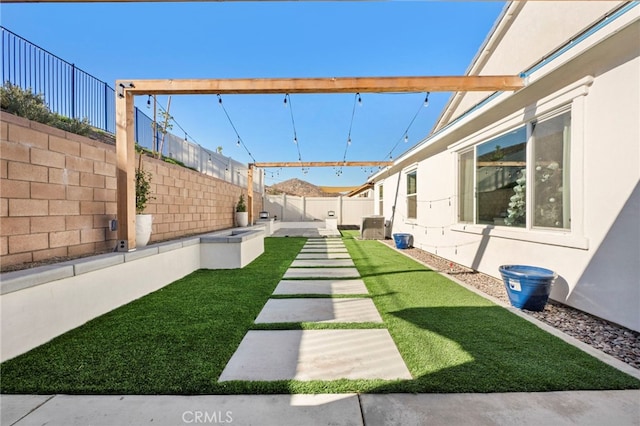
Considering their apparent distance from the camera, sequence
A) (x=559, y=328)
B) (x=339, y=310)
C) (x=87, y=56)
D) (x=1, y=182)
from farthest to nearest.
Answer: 1. (x=87, y=56)
2. (x=339, y=310)
3. (x=559, y=328)
4. (x=1, y=182)

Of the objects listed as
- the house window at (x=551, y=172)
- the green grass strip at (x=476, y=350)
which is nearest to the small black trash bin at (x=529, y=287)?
the green grass strip at (x=476, y=350)

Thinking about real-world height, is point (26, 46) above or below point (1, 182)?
above

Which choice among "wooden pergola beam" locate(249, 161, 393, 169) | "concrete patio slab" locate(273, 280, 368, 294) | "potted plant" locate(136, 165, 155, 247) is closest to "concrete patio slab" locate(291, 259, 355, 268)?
"concrete patio slab" locate(273, 280, 368, 294)

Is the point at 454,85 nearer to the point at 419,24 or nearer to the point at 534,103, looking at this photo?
the point at 534,103

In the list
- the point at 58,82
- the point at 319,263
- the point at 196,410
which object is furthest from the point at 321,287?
the point at 58,82

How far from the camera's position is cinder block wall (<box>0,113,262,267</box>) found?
2453mm

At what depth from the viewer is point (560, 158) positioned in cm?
336

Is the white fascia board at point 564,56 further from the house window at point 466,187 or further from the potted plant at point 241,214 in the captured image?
the potted plant at point 241,214

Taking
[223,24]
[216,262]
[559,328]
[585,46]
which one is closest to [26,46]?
[223,24]

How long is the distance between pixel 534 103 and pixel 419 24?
13.1 ft

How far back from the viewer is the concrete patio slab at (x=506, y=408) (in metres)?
1.48

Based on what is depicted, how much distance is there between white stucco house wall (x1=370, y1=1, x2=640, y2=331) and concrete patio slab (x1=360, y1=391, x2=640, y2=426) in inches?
58.2

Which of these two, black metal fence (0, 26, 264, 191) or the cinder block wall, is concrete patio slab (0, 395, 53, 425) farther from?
black metal fence (0, 26, 264, 191)

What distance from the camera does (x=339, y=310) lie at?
3068mm
